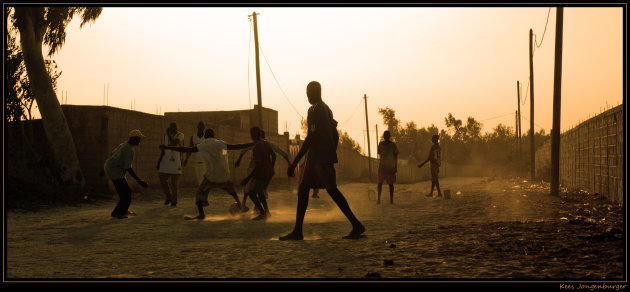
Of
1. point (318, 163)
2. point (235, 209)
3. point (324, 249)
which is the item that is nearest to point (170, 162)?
point (235, 209)

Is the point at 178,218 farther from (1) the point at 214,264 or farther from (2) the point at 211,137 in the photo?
(1) the point at 214,264

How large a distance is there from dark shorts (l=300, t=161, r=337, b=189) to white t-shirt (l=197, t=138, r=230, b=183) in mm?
3551

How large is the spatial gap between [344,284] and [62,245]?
4.23m

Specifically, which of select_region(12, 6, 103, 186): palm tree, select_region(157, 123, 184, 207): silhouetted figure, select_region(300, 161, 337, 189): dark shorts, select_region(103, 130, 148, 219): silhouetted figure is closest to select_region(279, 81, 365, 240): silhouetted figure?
select_region(300, 161, 337, 189): dark shorts

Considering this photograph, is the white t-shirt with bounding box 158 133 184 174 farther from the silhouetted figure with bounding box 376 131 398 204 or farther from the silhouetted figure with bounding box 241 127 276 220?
the silhouetted figure with bounding box 376 131 398 204

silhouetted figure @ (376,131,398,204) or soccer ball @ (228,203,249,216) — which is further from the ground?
silhouetted figure @ (376,131,398,204)

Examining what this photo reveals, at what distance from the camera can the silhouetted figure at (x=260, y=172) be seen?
1008cm

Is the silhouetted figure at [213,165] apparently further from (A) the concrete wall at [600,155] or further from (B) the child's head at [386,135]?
(A) the concrete wall at [600,155]

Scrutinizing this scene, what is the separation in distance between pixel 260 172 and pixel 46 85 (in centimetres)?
815

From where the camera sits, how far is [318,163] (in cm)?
703

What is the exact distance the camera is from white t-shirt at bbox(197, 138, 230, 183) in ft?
33.8

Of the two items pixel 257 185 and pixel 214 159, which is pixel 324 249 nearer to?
pixel 257 185

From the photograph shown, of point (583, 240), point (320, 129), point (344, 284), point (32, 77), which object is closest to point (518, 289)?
point (344, 284)

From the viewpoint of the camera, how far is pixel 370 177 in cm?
4547
